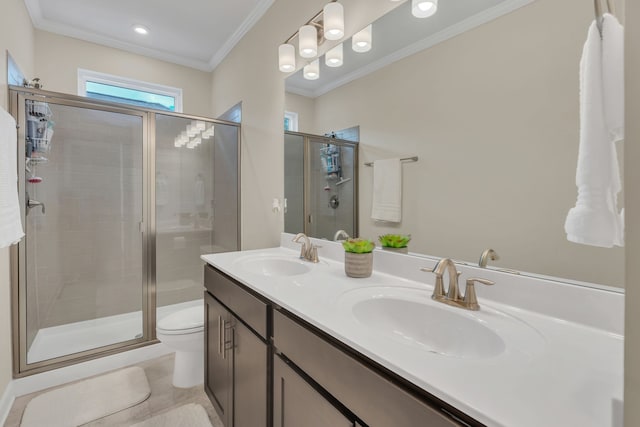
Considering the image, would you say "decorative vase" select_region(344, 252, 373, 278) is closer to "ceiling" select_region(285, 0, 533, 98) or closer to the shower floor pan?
"ceiling" select_region(285, 0, 533, 98)

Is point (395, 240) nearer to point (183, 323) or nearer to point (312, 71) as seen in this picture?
point (312, 71)

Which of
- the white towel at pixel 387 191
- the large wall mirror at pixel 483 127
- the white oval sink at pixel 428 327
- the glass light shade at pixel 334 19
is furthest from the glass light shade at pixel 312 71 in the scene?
the white oval sink at pixel 428 327

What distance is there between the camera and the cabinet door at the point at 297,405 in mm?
771

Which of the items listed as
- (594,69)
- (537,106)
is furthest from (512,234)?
(594,69)

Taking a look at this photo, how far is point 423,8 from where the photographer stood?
1251 millimetres

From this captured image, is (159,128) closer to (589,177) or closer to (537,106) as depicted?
(537,106)

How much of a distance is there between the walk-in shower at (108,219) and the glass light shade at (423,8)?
6.08 ft

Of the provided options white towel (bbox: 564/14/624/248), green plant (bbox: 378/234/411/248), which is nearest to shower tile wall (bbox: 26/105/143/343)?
green plant (bbox: 378/234/411/248)

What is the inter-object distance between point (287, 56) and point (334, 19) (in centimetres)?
48

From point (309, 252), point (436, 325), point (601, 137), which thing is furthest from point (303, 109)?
point (601, 137)

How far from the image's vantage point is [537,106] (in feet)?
3.03

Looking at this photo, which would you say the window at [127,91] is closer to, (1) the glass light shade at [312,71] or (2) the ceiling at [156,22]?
(2) the ceiling at [156,22]

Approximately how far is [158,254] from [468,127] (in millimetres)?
2484

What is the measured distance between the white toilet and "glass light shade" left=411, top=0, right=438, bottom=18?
81.1 inches
